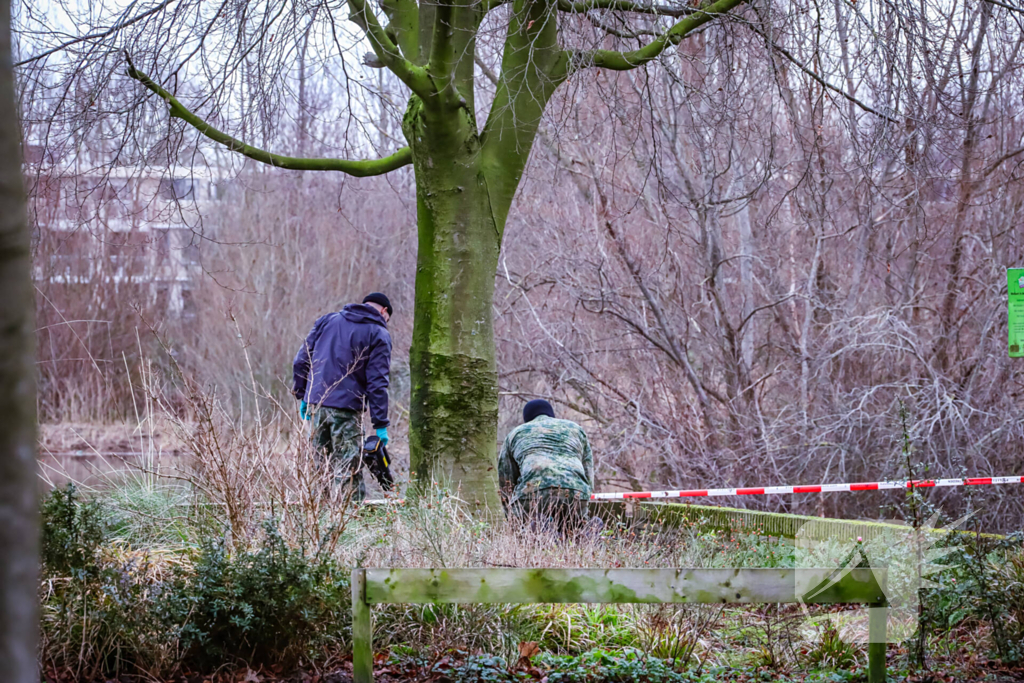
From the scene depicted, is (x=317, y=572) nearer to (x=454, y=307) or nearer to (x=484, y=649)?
(x=484, y=649)

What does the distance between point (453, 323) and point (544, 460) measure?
120 cm

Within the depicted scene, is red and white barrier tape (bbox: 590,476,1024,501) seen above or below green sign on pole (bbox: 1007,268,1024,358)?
below

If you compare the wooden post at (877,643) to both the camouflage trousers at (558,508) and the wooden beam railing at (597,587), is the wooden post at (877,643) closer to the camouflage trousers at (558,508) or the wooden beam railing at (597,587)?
the wooden beam railing at (597,587)

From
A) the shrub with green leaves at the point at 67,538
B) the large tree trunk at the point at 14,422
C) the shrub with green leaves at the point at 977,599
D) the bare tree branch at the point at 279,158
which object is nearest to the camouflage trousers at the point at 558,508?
the shrub with green leaves at the point at 977,599

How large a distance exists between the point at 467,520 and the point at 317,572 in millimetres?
1820

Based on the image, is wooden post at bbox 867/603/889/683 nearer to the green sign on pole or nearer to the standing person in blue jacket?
the green sign on pole

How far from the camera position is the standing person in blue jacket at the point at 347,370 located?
26.2 feet

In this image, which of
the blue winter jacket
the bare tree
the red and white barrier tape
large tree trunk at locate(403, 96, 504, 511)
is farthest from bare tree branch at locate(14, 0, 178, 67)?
the red and white barrier tape

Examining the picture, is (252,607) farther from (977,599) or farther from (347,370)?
(347,370)

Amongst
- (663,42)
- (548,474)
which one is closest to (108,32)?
(663,42)

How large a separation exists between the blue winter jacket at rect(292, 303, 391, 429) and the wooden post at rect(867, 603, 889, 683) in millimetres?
4665

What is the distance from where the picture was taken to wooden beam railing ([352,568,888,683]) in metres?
3.86

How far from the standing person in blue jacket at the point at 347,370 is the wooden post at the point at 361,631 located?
398cm

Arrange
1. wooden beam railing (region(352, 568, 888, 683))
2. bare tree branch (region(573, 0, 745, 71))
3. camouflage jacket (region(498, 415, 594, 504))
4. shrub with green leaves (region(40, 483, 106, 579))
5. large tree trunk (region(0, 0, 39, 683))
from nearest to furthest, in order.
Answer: large tree trunk (region(0, 0, 39, 683)), wooden beam railing (region(352, 568, 888, 683)), shrub with green leaves (region(40, 483, 106, 579)), camouflage jacket (region(498, 415, 594, 504)), bare tree branch (region(573, 0, 745, 71))
